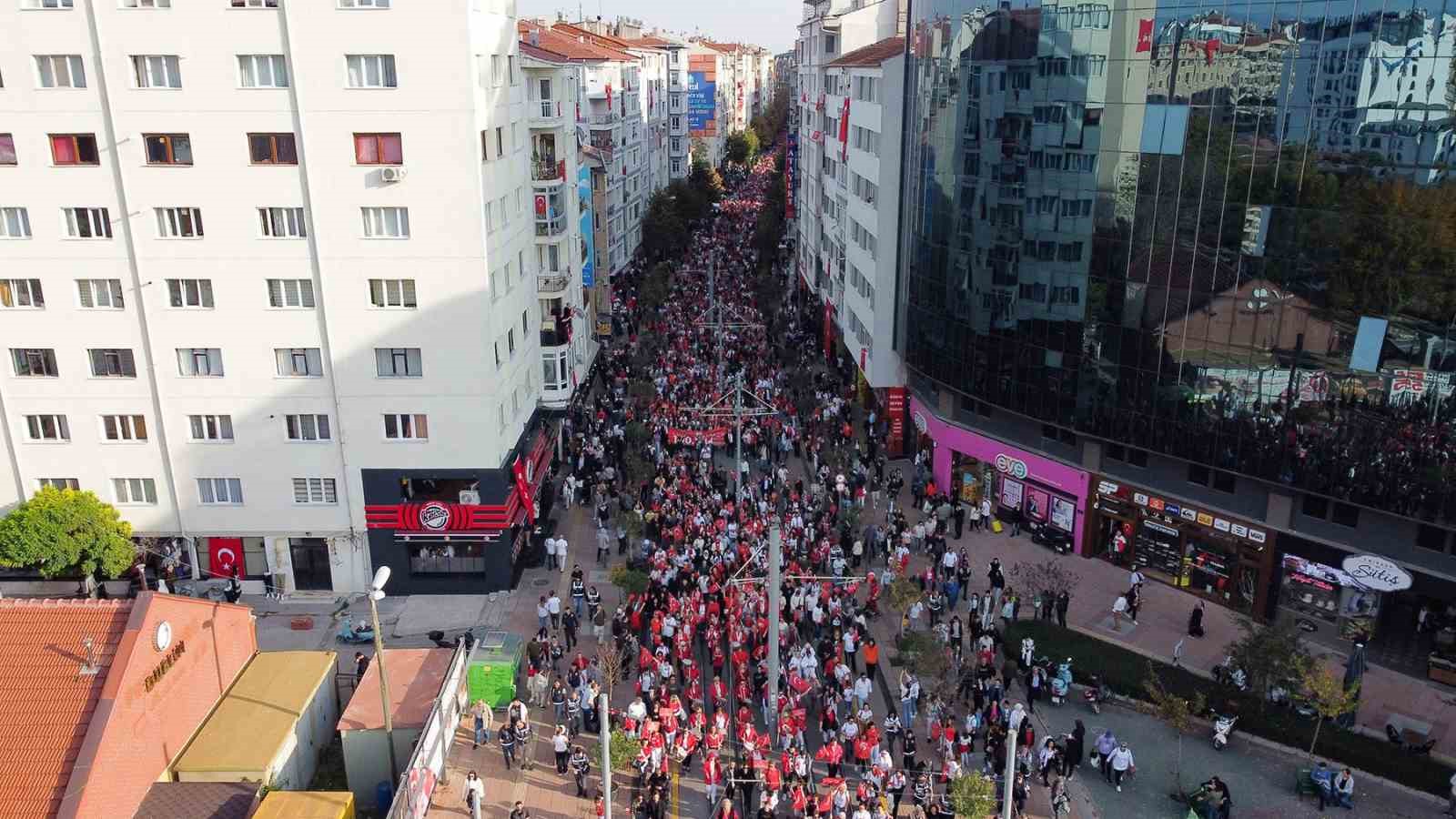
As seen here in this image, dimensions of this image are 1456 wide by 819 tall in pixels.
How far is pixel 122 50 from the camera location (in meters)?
32.0

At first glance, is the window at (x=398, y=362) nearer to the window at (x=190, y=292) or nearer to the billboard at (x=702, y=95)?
the window at (x=190, y=292)

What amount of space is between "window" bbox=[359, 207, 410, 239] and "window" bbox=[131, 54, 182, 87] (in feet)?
22.2

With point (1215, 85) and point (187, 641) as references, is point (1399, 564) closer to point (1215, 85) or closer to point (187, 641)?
point (1215, 85)

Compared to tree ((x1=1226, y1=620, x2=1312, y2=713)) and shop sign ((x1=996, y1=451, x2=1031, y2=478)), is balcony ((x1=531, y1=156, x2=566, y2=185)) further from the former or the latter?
tree ((x1=1226, y1=620, x2=1312, y2=713))

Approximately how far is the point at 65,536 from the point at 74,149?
12.2 metres

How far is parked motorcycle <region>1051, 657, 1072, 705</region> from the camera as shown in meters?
29.3

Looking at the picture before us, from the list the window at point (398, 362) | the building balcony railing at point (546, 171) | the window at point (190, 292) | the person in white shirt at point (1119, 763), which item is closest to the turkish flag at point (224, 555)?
the window at point (190, 292)

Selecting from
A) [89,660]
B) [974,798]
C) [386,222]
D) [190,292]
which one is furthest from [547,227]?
[974,798]

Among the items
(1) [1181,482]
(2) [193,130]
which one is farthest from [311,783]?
(1) [1181,482]

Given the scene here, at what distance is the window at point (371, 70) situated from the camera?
32094mm

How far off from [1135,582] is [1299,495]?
223 inches

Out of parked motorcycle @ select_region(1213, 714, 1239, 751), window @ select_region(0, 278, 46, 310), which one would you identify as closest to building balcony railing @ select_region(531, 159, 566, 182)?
window @ select_region(0, 278, 46, 310)

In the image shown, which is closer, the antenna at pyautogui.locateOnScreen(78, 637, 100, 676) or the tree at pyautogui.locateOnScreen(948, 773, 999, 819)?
the tree at pyautogui.locateOnScreen(948, 773, 999, 819)

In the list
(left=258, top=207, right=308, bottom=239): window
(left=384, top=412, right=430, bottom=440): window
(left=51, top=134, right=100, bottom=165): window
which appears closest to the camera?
(left=51, top=134, right=100, bottom=165): window
